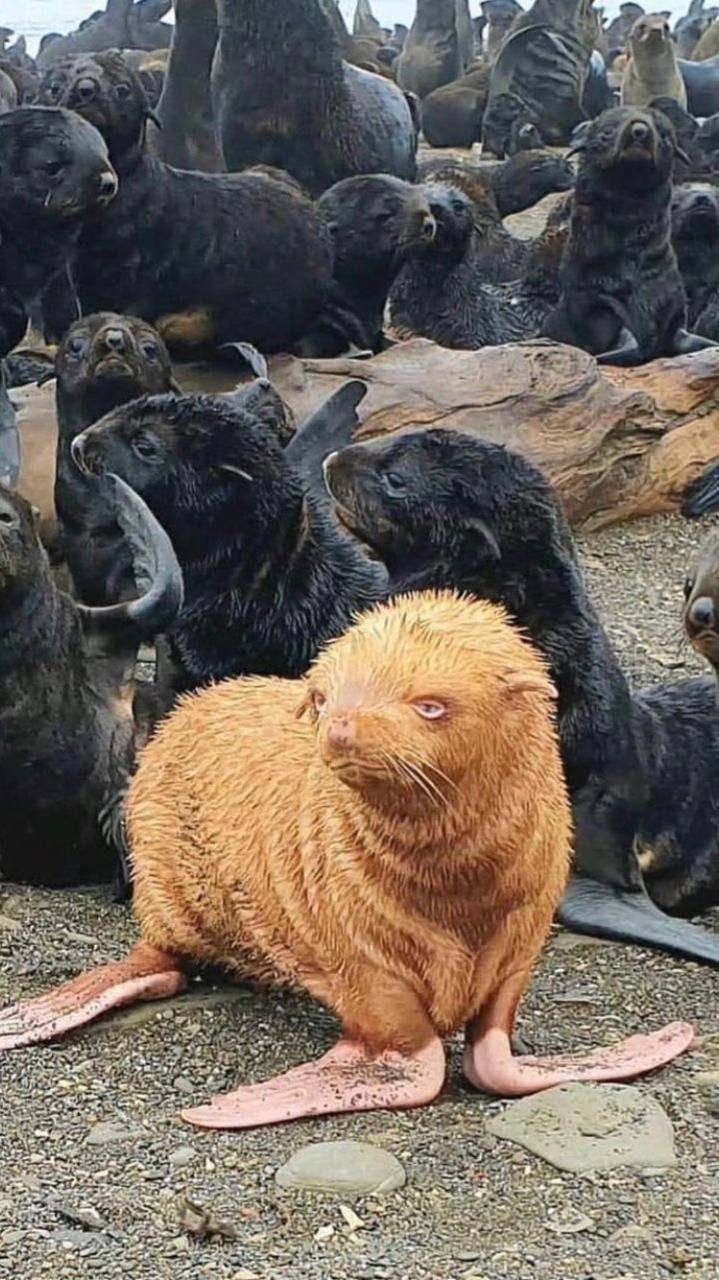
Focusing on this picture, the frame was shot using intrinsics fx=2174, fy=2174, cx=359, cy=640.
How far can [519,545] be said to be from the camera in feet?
15.2

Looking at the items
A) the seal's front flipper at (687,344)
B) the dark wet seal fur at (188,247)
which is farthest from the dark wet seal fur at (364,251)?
the seal's front flipper at (687,344)

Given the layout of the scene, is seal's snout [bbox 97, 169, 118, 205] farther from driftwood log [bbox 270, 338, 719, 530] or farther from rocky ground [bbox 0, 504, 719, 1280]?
rocky ground [bbox 0, 504, 719, 1280]

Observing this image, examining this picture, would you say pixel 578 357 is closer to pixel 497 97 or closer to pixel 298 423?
pixel 298 423

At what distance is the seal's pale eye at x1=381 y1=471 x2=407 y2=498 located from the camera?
4.65 meters

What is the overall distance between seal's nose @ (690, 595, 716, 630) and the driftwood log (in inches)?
110

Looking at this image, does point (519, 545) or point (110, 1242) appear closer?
point (110, 1242)

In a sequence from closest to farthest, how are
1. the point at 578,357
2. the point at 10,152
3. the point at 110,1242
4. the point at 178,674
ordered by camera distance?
the point at 110,1242, the point at 178,674, the point at 10,152, the point at 578,357

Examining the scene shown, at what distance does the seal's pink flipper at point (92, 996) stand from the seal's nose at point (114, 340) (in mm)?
2869

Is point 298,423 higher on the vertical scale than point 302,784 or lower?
lower

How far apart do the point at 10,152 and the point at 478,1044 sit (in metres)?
4.50

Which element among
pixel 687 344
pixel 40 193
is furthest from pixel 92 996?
pixel 687 344

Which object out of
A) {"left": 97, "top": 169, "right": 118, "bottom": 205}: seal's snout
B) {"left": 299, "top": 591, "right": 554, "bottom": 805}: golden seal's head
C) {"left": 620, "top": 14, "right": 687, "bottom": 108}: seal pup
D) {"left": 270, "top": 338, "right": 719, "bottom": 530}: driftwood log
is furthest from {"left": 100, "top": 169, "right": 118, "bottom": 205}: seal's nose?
{"left": 620, "top": 14, "right": 687, "bottom": 108}: seal pup

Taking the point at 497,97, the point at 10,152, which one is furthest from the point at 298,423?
the point at 497,97

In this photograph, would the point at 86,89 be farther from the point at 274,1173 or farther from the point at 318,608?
the point at 274,1173
